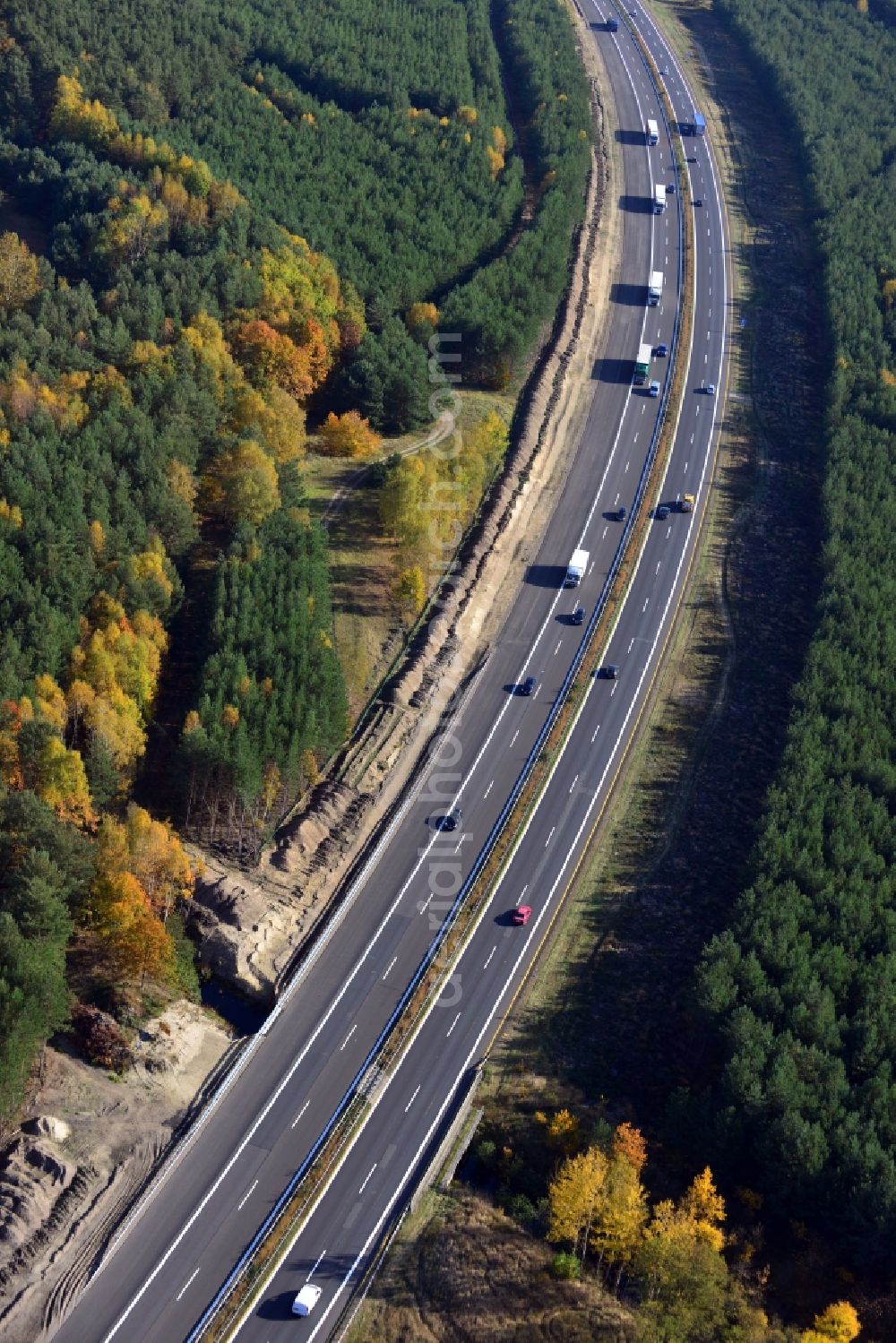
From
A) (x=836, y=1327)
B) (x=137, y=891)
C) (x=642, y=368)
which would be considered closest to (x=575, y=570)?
(x=642, y=368)

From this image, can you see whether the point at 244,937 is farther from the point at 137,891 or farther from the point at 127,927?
the point at 127,927

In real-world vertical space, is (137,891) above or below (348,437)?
below

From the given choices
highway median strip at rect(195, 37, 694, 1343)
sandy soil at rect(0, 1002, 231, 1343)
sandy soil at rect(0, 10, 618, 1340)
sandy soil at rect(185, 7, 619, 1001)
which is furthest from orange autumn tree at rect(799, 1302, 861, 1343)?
sandy soil at rect(185, 7, 619, 1001)

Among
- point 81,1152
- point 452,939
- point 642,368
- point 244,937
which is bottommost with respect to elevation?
point 81,1152

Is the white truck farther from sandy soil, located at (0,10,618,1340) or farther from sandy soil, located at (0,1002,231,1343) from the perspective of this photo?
sandy soil, located at (0,1002,231,1343)

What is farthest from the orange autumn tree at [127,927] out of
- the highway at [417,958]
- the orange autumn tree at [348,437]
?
the orange autumn tree at [348,437]

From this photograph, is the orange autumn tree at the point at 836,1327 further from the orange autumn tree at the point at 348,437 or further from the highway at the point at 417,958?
the orange autumn tree at the point at 348,437

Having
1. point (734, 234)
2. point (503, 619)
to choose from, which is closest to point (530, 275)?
point (734, 234)

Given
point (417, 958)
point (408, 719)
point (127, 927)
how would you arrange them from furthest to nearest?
Result: 1. point (408, 719)
2. point (417, 958)
3. point (127, 927)
